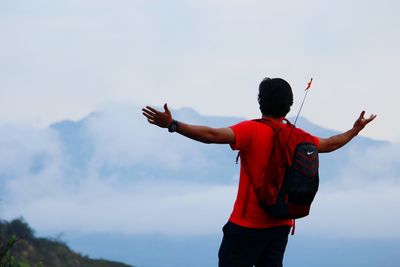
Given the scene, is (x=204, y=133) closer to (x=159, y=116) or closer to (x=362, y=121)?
(x=159, y=116)

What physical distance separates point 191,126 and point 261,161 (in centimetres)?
60

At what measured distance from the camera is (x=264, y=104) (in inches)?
278

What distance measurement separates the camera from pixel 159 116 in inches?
265

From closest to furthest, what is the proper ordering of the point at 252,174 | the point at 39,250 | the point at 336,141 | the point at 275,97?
the point at 252,174 → the point at 275,97 → the point at 336,141 → the point at 39,250

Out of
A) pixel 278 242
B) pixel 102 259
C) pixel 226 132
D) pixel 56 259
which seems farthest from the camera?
pixel 102 259

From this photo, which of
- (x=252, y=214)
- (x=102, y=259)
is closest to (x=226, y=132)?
(x=252, y=214)

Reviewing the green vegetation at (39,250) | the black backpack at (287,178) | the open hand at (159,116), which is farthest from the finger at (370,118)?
the green vegetation at (39,250)

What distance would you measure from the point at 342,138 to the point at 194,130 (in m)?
1.79

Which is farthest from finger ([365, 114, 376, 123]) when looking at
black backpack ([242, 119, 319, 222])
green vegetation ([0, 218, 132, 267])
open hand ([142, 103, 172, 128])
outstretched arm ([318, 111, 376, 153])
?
green vegetation ([0, 218, 132, 267])

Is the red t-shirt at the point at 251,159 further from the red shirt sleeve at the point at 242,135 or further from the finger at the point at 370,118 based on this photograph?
the finger at the point at 370,118

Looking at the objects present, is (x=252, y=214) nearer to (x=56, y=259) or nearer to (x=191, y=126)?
(x=191, y=126)

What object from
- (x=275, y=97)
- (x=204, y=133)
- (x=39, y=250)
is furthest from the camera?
(x=39, y=250)

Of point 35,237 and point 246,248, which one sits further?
point 35,237

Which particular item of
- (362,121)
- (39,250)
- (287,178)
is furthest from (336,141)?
(39,250)
